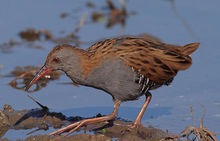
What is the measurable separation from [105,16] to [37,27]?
128 cm

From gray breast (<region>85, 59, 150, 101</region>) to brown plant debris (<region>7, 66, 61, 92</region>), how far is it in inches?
65.7

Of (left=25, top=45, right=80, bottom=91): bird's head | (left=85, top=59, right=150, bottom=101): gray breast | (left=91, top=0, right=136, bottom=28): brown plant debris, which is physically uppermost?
(left=91, top=0, right=136, bottom=28): brown plant debris

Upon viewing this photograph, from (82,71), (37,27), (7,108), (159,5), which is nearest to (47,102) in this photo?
(7,108)

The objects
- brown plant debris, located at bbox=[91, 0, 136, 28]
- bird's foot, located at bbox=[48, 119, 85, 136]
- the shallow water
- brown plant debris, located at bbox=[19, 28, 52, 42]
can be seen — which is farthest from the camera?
brown plant debris, located at bbox=[91, 0, 136, 28]

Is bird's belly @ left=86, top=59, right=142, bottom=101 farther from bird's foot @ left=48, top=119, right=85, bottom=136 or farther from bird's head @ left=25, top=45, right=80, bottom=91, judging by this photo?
bird's foot @ left=48, top=119, right=85, bottom=136

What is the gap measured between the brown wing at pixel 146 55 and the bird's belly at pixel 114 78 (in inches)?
3.1

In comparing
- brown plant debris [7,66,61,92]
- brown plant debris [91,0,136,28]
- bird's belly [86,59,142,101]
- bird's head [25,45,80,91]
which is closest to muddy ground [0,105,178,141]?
bird's belly [86,59,142,101]

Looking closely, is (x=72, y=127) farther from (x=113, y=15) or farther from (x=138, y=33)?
(x=113, y=15)

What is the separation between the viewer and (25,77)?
7.86 metres

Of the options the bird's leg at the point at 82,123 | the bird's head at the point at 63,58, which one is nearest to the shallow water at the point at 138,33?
the bird's leg at the point at 82,123

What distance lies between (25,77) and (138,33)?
2.18 metres

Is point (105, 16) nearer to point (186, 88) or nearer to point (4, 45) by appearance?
point (4, 45)

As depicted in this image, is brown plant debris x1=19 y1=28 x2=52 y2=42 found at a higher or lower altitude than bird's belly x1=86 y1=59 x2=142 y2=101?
higher

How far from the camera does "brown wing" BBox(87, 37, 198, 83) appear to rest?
6.07m
